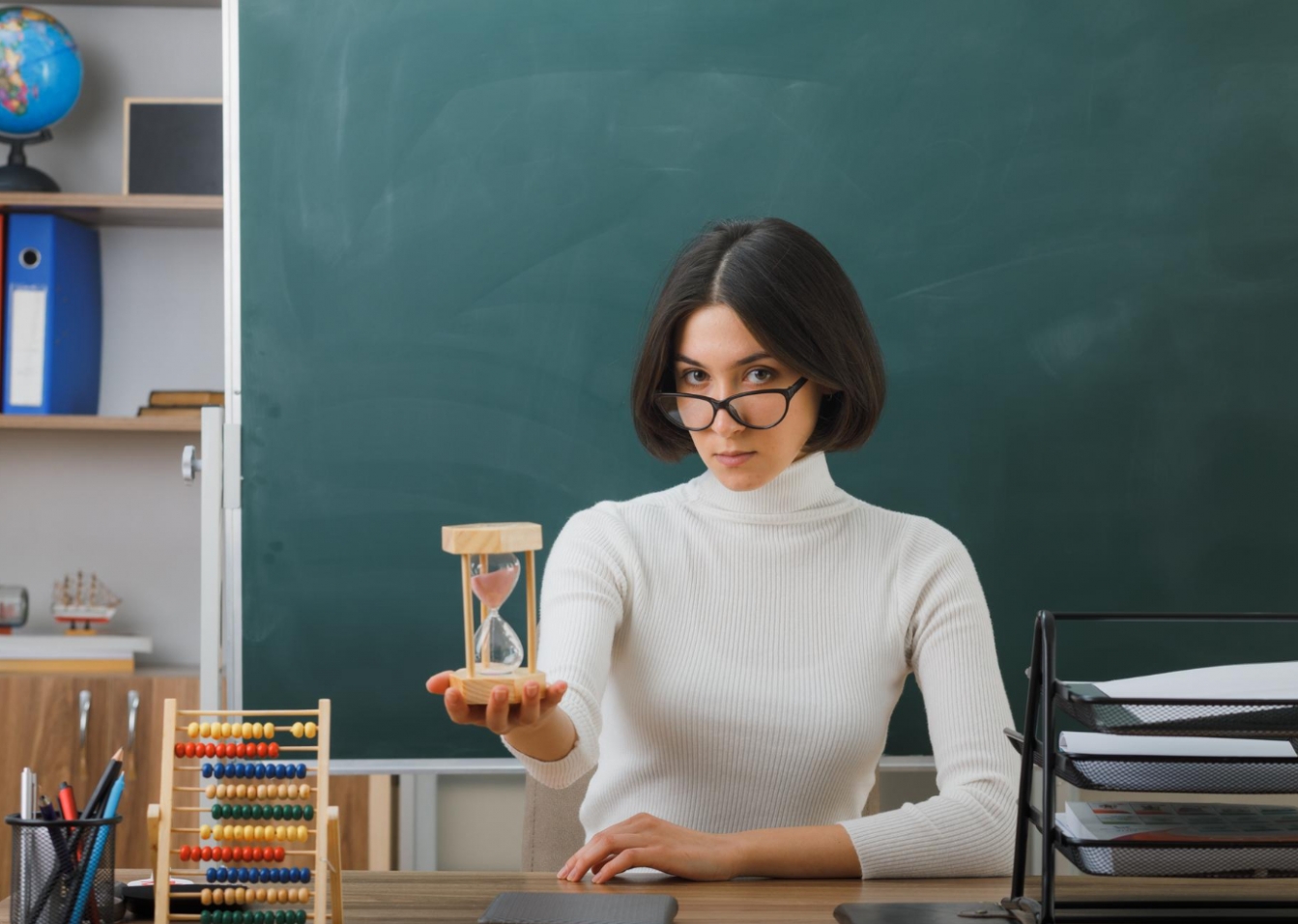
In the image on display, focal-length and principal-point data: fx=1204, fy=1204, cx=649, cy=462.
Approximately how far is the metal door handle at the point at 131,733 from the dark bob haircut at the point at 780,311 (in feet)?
4.57

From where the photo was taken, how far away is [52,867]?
0.91 meters

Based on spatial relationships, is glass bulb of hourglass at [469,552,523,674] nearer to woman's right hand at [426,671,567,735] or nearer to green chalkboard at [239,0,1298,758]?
woman's right hand at [426,671,567,735]

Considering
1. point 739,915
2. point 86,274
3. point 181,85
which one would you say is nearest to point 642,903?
point 739,915

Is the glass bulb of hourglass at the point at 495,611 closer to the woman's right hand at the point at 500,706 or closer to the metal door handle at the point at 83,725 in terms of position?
the woman's right hand at the point at 500,706

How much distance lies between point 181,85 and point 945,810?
240 cm

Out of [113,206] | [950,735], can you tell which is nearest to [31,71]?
[113,206]

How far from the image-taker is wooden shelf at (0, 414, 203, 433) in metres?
2.50

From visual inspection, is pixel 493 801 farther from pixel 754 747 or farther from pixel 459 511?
pixel 754 747

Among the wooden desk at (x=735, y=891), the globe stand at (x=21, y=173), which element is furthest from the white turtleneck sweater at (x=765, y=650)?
the globe stand at (x=21, y=173)

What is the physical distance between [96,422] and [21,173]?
0.55 metres

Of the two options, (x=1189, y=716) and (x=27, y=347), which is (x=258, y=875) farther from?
(x=27, y=347)

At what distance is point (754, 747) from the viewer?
4.91ft

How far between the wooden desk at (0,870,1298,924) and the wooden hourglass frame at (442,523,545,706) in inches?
7.9

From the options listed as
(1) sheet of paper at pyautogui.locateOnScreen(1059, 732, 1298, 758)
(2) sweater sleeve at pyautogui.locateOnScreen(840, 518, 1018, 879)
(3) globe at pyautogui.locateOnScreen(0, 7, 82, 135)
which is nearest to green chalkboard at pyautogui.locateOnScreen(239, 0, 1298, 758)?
(2) sweater sleeve at pyautogui.locateOnScreen(840, 518, 1018, 879)
